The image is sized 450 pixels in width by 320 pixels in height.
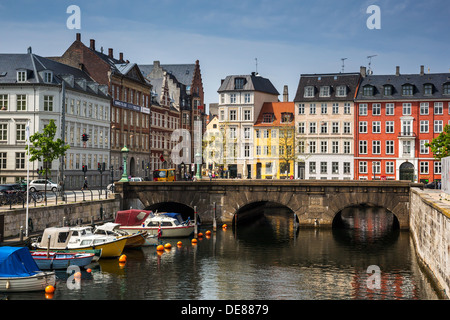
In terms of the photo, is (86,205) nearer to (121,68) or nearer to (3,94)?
→ (3,94)

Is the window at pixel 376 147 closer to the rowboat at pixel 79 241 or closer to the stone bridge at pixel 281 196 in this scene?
the stone bridge at pixel 281 196

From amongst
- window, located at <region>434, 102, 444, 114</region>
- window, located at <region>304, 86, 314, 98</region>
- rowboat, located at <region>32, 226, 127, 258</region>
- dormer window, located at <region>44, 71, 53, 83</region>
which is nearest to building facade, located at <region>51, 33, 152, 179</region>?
dormer window, located at <region>44, 71, 53, 83</region>

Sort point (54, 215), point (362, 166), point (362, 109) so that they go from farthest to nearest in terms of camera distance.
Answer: point (362, 166) < point (362, 109) < point (54, 215)

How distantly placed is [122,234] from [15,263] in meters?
18.2

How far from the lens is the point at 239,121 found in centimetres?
12012

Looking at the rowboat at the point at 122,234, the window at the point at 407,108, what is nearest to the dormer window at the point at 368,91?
the window at the point at 407,108

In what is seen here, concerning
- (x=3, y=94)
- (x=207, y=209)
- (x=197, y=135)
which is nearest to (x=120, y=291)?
(x=207, y=209)

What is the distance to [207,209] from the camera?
72.7 metres

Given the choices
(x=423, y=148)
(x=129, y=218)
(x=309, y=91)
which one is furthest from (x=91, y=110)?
(x=423, y=148)

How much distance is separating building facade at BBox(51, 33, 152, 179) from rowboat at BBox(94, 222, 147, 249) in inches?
1718

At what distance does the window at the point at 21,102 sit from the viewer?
288ft

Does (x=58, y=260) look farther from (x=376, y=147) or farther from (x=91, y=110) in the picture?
(x=376, y=147)

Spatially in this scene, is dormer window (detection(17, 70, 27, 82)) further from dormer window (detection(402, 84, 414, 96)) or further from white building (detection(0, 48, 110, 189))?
dormer window (detection(402, 84, 414, 96))

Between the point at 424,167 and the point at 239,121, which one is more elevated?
the point at 239,121
